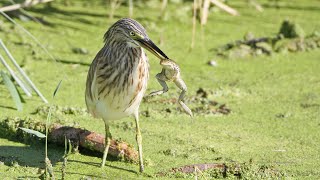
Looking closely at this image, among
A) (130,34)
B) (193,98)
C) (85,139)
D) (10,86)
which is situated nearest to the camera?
(130,34)

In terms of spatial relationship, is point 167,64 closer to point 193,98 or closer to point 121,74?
point 121,74

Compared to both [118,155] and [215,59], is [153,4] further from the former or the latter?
[118,155]

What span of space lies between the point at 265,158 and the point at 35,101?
1610mm

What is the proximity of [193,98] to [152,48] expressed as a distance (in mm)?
1574

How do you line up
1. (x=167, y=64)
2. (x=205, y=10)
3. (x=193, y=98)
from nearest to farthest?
(x=167, y=64), (x=193, y=98), (x=205, y=10)

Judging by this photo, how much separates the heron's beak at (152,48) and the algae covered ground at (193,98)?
60cm

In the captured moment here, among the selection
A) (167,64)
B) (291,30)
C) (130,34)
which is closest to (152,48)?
(167,64)

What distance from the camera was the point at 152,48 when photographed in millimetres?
3971

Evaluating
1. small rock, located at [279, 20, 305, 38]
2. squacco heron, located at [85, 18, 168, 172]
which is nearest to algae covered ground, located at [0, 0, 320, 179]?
small rock, located at [279, 20, 305, 38]

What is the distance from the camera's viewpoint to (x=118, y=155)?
436cm

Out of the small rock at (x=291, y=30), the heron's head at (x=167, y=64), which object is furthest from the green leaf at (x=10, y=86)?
the small rock at (x=291, y=30)

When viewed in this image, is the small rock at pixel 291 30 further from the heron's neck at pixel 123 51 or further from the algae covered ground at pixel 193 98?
the heron's neck at pixel 123 51

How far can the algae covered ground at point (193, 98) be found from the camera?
429cm

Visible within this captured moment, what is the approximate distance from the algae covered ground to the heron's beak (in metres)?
0.60
